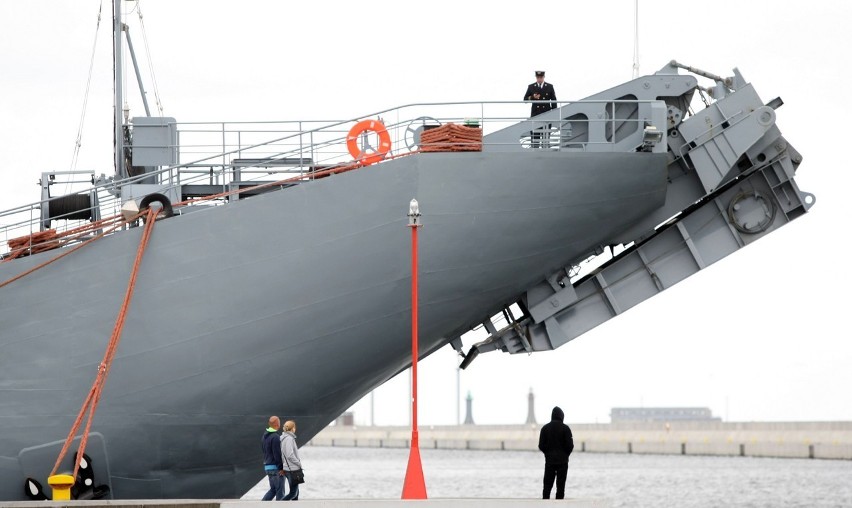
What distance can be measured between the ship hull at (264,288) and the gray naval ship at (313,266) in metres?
0.03

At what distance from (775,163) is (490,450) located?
118015 millimetres

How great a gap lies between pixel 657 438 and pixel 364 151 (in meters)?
98.9

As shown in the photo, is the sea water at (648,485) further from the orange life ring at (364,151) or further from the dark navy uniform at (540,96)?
the orange life ring at (364,151)

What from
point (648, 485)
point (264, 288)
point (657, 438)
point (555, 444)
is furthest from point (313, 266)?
point (657, 438)

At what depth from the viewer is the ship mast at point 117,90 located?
1020 inches

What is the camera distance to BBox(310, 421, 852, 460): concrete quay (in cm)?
9369

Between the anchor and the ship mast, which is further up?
the ship mast

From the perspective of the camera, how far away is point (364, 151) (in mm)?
23516

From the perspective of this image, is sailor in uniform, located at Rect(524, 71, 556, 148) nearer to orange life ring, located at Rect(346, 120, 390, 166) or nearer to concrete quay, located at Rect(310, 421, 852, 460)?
orange life ring, located at Rect(346, 120, 390, 166)

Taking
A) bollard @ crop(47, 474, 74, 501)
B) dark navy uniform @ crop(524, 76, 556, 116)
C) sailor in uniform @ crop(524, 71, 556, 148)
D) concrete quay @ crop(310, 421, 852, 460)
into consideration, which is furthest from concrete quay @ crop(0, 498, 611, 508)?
concrete quay @ crop(310, 421, 852, 460)

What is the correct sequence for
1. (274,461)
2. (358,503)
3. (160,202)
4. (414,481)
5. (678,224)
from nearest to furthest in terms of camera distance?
1. (358,503)
2. (414,481)
3. (274,461)
4. (160,202)
5. (678,224)

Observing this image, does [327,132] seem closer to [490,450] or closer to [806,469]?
[806,469]

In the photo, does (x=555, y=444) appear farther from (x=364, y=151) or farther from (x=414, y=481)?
(x=364, y=151)

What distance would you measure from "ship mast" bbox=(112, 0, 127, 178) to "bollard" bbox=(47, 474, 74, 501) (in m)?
6.02
